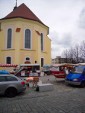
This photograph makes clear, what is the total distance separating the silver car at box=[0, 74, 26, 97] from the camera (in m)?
12.2

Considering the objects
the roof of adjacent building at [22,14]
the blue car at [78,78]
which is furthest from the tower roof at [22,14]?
the blue car at [78,78]

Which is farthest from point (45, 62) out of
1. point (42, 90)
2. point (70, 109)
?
point (70, 109)

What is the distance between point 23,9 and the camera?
154ft

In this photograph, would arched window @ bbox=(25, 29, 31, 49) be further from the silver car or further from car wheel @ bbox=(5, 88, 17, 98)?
car wheel @ bbox=(5, 88, 17, 98)

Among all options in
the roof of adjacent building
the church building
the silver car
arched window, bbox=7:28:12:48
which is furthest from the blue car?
the roof of adjacent building

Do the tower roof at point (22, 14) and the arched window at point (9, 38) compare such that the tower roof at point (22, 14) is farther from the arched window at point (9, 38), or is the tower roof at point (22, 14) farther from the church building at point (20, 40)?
the arched window at point (9, 38)

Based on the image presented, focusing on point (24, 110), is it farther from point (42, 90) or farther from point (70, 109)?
point (42, 90)

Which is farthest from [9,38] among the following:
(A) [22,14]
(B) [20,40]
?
(A) [22,14]

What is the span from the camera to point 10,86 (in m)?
12.4

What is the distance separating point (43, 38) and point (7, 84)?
34487 mm

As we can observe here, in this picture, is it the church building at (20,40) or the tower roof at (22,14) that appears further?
the tower roof at (22,14)

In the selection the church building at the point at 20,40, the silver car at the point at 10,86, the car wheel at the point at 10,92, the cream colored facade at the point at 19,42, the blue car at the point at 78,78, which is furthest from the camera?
the church building at the point at 20,40

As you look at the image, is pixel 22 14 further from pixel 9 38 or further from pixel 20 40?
pixel 20 40

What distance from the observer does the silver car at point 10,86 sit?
12.2 meters
